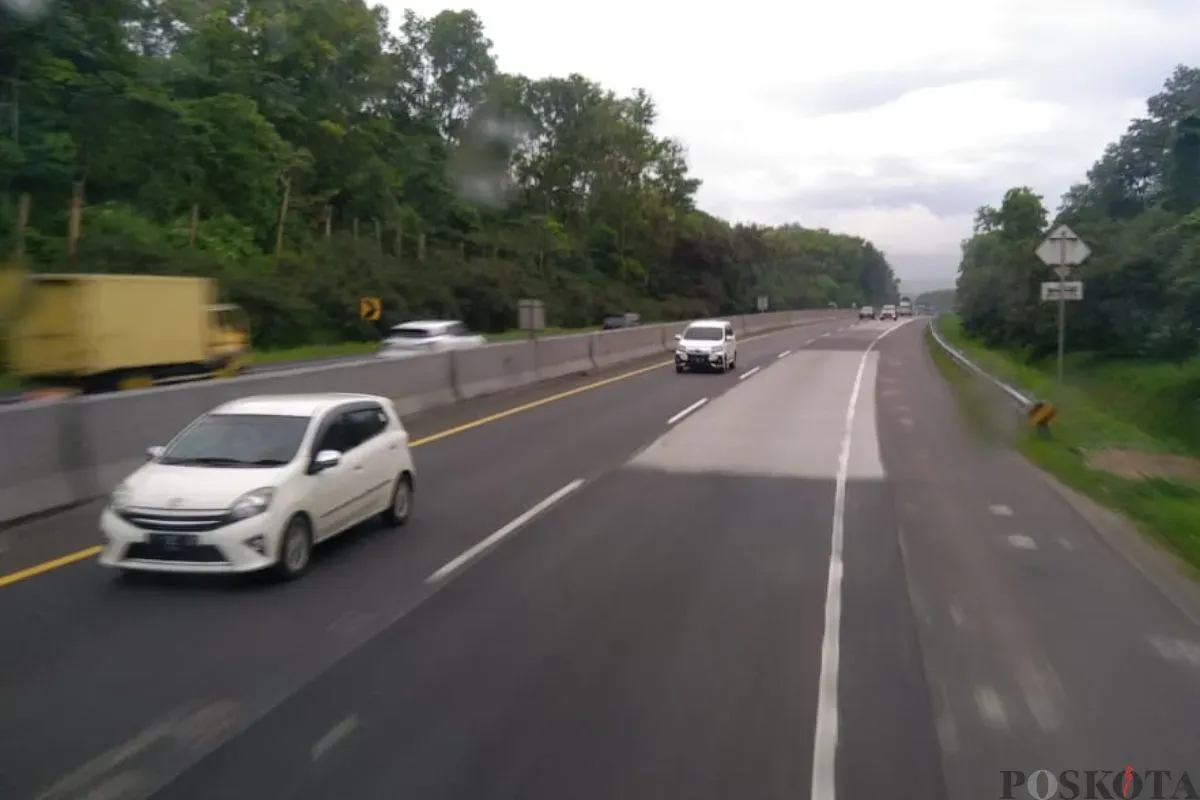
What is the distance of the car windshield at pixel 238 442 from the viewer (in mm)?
11375

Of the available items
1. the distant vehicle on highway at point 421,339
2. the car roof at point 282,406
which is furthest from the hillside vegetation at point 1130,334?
the distant vehicle on highway at point 421,339

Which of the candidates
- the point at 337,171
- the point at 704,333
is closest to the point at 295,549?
the point at 704,333

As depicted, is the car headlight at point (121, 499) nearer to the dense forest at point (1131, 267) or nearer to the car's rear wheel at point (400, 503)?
the car's rear wheel at point (400, 503)

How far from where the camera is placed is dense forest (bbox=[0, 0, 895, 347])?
155 ft

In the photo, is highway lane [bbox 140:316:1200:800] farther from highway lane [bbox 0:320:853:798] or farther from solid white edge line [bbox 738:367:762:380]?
solid white edge line [bbox 738:367:762:380]

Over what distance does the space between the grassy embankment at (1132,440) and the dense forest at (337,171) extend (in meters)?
17.9

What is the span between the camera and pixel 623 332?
144 ft

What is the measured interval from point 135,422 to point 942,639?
10415 millimetres

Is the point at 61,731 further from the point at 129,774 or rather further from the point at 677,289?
the point at 677,289

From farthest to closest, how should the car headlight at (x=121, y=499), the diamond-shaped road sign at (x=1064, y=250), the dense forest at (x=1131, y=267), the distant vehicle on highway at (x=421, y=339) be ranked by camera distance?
the distant vehicle on highway at (x=421, y=339) → the dense forest at (x=1131, y=267) → the diamond-shaped road sign at (x=1064, y=250) → the car headlight at (x=121, y=499)

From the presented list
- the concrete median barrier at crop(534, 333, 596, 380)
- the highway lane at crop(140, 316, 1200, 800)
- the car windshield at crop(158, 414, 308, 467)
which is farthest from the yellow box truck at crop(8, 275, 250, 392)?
the highway lane at crop(140, 316, 1200, 800)

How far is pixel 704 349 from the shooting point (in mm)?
38844

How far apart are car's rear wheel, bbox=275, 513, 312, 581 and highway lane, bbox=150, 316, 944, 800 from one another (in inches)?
51.6

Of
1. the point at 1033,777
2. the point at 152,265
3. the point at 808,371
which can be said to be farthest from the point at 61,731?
the point at 152,265
